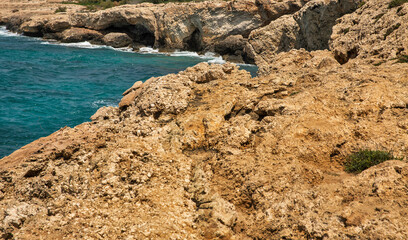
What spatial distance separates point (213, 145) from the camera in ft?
23.4

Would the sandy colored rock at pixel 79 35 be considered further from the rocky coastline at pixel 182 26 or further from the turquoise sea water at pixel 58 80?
the turquoise sea water at pixel 58 80

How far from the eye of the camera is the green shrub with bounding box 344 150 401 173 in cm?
572

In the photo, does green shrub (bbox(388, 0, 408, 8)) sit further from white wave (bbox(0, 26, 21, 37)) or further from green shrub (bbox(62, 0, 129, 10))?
green shrub (bbox(62, 0, 129, 10))

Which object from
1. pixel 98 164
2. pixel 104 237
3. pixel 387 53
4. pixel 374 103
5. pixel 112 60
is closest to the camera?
pixel 104 237

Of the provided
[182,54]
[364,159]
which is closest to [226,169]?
[364,159]

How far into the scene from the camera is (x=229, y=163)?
639 cm

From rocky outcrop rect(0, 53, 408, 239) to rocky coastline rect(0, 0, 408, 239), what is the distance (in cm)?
2

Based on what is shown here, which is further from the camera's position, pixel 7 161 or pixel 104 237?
pixel 7 161

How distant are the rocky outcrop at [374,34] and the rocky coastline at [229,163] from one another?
22 cm

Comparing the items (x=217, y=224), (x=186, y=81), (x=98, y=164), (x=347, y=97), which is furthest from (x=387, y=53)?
(x=98, y=164)

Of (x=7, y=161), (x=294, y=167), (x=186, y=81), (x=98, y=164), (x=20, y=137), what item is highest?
(x=186, y=81)

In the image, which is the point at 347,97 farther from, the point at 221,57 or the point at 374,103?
the point at 221,57

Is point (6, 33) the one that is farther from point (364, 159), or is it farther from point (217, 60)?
point (364, 159)

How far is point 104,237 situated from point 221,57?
42.6 meters
